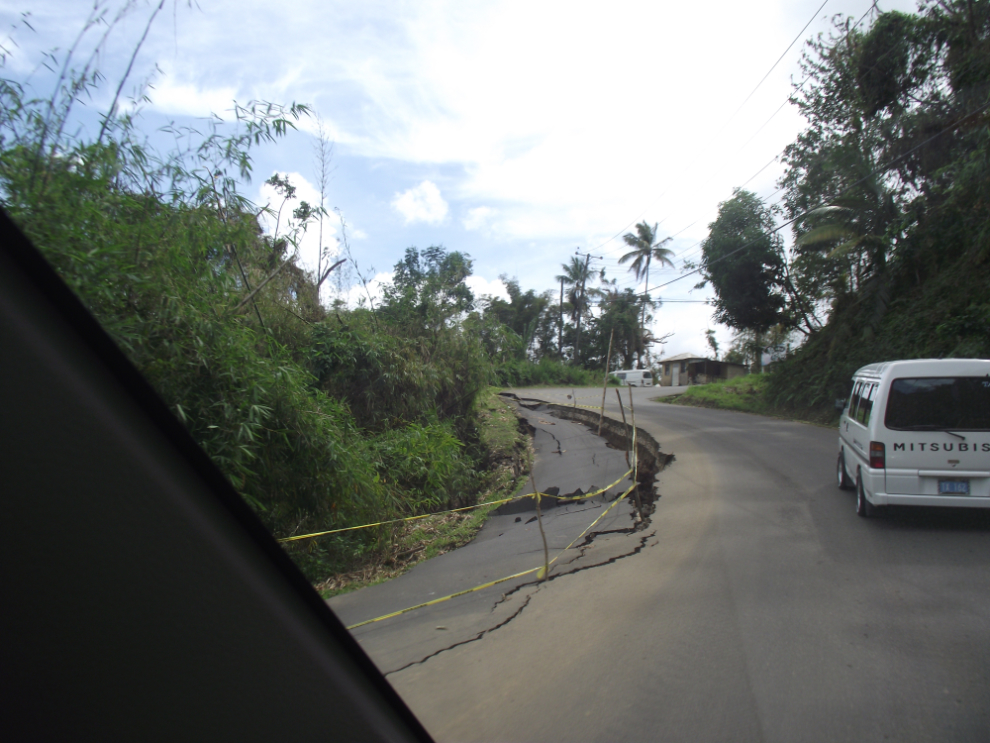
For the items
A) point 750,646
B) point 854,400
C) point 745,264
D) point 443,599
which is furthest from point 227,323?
point 745,264

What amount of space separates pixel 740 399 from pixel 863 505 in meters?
20.4

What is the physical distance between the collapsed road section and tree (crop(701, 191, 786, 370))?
1565 centimetres

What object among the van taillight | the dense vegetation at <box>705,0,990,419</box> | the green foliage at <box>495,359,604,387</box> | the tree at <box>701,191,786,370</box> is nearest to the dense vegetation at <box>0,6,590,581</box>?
the van taillight

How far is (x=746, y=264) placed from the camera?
26328 millimetres

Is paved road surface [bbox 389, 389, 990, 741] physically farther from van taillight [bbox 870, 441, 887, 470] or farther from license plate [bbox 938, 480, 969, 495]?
van taillight [bbox 870, 441, 887, 470]

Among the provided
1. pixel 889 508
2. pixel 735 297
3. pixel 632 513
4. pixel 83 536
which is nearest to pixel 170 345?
pixel 83 536

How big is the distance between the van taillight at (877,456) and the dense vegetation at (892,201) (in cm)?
1028

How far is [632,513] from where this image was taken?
9008 mm

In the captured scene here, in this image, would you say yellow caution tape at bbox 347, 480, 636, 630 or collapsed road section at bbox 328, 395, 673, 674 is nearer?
collapsed road section at bbox 328, 395, 673, 674

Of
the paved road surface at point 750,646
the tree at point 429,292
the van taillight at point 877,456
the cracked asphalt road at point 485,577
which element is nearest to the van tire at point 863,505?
the paved road surface at point 750,646

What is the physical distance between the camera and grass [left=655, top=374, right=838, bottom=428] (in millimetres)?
22042

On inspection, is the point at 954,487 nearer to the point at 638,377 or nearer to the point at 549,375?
the point at 549,375

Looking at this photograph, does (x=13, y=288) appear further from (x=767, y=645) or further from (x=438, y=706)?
(x=767, y=645)

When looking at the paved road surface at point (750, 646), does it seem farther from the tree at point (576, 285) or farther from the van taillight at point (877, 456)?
the tree at point (576, 285)
